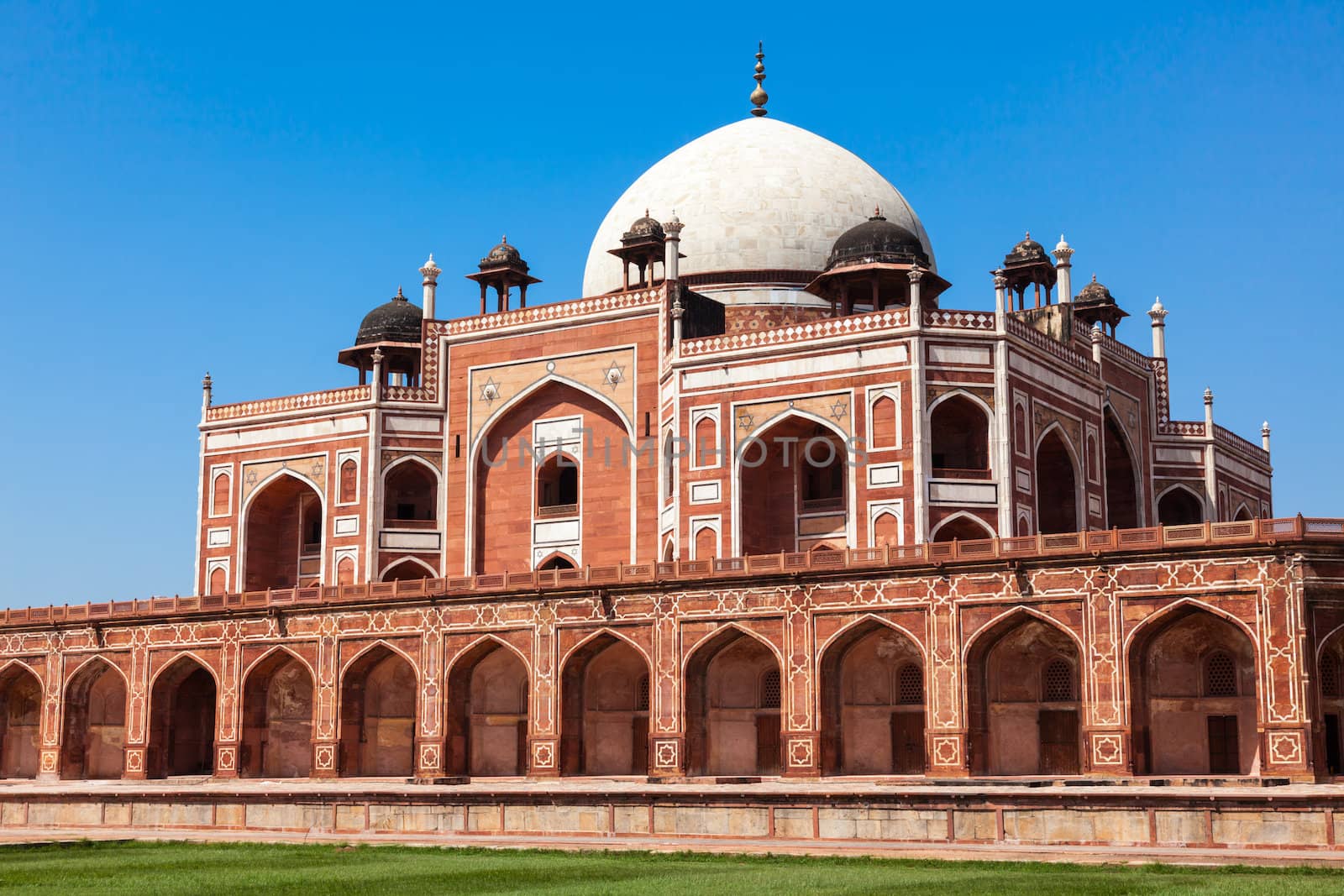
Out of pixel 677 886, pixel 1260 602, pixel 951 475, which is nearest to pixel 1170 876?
pixel 677 886

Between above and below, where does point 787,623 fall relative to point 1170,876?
above

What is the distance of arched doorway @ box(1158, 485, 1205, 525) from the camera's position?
38750 mm

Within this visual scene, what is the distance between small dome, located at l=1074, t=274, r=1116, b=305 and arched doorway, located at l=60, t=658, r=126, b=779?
2254cm

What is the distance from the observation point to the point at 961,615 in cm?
2680

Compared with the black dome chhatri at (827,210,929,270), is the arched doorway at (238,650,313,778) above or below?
below

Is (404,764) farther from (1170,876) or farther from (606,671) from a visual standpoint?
(1170,876)

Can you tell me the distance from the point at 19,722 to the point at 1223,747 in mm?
25634

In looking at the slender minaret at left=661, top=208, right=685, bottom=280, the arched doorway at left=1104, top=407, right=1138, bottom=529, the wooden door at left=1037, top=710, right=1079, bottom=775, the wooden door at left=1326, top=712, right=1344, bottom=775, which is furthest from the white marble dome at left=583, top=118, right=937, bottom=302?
the wooden door at left=1326, top=712, right=1344, bottom=775

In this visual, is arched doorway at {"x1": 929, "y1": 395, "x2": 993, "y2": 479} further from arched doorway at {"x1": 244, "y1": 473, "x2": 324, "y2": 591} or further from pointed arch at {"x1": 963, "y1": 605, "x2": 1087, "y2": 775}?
arched doorway at {"x1": 244, "y1": 473, "x2": 324, "y2": 591}

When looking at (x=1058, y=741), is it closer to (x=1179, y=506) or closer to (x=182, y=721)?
(x=1179, y=506)

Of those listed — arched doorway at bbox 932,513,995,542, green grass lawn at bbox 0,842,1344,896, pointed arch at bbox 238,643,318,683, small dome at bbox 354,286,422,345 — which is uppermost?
small dome at bbox 354,286,422,345

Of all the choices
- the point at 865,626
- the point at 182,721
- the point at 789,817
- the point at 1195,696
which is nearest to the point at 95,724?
the point at 182,721

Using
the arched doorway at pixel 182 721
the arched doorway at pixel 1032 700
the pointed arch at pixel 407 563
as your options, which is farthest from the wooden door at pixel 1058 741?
the arched doorway at pixel 182 721

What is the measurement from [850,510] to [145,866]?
14712 millimetres
